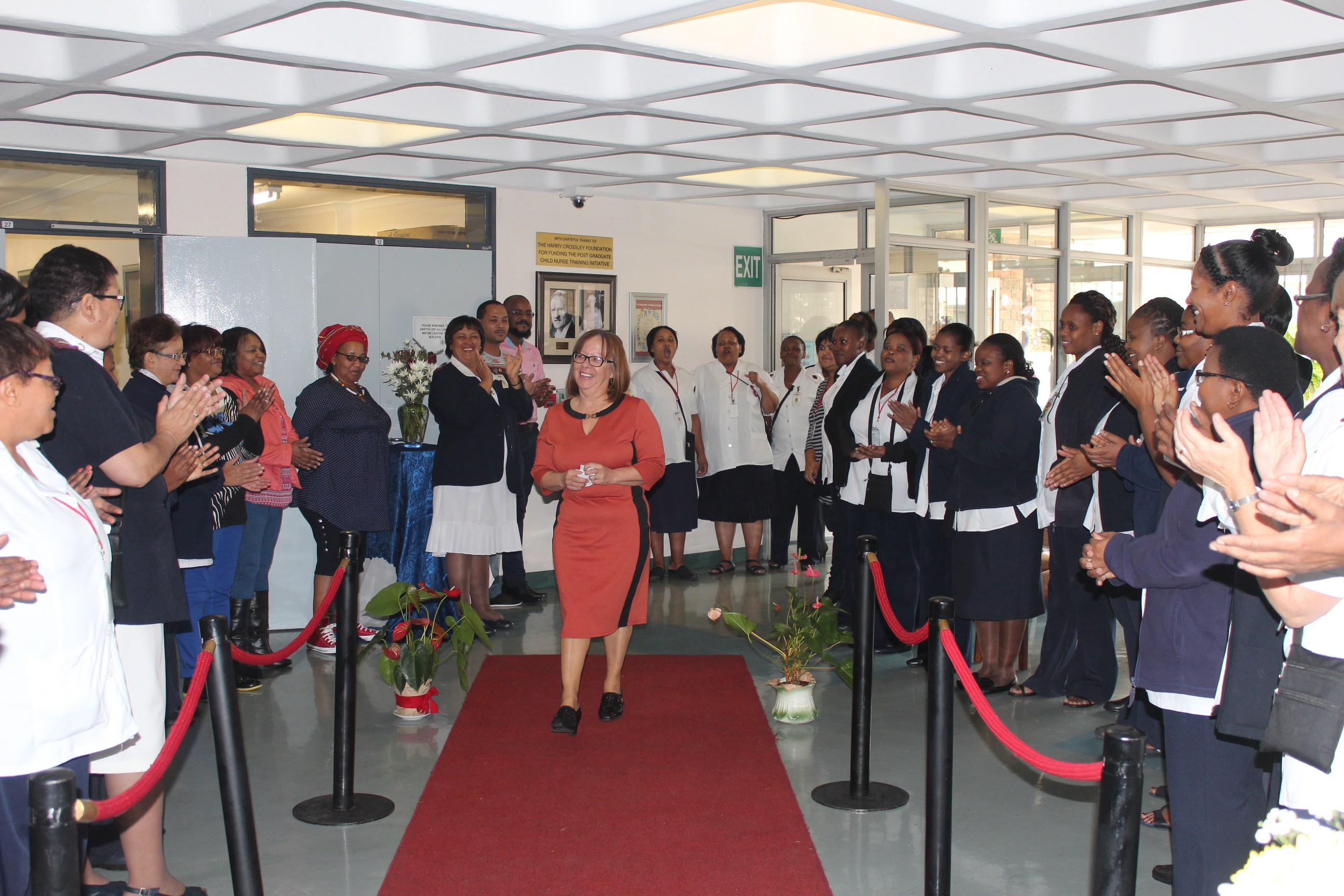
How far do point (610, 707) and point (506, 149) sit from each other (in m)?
3.68

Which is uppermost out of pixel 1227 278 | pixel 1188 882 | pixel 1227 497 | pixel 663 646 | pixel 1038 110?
pixel 1038 110

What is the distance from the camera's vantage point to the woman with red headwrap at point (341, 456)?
584 cm

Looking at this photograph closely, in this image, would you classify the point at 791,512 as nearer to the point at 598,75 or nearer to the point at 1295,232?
the point at 598,75

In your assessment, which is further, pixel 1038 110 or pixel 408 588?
pixel 1038 110

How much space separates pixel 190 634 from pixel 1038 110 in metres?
4.99

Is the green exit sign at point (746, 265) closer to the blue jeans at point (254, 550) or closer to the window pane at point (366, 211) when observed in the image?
the window pane at point (366, 211)

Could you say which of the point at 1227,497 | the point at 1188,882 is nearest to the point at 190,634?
the point at 1188,882

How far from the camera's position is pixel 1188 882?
2.62 meters

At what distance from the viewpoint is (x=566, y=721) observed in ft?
15.3

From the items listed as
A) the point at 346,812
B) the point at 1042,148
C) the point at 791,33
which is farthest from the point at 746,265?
the point at 346,812

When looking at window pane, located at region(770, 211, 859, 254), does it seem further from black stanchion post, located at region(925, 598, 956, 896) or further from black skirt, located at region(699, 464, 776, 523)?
black stanchion post, located at region(925, 598, 956, 896)

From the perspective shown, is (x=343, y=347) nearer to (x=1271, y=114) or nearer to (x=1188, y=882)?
(x=1188, y=882)

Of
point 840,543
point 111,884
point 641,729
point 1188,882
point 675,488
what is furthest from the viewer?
point 675,488

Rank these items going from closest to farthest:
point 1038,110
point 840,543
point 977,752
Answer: point 977,752 < point 1038,110 < point 840,543
